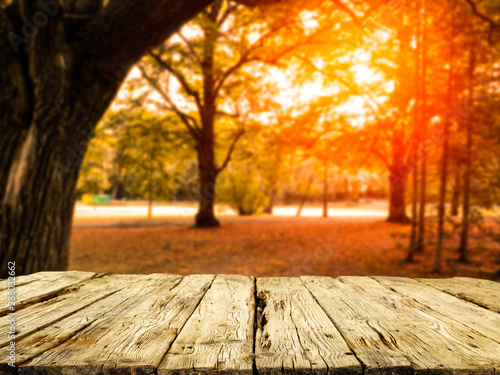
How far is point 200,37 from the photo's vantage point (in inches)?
547

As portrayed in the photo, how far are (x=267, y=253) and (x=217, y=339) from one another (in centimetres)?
903

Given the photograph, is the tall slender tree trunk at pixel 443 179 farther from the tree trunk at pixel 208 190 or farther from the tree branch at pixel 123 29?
the tree trunk at pixel 208 190

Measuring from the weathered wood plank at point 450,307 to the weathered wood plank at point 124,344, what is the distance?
116cm

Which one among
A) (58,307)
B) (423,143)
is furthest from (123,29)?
(423,143)

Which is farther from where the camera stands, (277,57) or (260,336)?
(277,57)

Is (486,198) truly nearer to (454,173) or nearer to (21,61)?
(454,173)

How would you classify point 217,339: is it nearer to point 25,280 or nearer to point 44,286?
point 44,286

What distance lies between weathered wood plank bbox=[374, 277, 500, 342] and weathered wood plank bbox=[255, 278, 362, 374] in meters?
0.57

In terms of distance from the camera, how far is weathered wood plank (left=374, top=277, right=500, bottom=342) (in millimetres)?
1477

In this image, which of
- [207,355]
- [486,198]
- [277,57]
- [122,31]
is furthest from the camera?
[277,57]

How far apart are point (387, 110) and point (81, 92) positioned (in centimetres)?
1377

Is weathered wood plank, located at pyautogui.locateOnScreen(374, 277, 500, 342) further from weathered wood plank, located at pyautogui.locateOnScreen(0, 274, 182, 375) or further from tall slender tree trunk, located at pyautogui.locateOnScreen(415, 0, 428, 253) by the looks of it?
tall slender tree trunk, located at pyautogui.locateOnScreen(415, 0, 428, 253)

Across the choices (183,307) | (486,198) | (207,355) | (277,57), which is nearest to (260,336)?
(207,355)

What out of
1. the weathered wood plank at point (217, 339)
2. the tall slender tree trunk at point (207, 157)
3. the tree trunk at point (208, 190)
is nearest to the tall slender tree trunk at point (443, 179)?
the weathered wood plank at point (217, 339)
